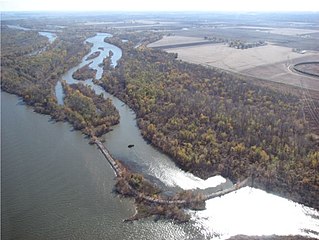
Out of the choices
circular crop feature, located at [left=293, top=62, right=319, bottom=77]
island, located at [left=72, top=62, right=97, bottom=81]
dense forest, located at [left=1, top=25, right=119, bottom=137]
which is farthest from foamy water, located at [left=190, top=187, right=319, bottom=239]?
circular crop feature, located at [left=293, top=62, right=319, bottom=77]

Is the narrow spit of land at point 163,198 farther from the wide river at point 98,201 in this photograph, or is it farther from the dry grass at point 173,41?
the dry grass at point 173,41

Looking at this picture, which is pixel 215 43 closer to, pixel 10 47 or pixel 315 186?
pixel 10 47

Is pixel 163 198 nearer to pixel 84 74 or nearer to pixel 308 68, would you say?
pixel 84 74

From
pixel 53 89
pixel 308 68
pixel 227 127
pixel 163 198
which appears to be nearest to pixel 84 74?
pixel 53 89

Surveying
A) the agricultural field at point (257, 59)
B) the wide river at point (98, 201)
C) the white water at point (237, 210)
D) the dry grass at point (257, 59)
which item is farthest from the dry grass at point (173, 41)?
the white water at point (237, 210)

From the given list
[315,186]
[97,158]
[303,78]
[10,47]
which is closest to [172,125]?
[97,158]

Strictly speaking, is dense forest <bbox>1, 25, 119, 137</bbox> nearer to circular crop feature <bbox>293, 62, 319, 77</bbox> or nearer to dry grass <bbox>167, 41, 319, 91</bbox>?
dry grass <bbox>167, 41, 319, 91</bbox>
